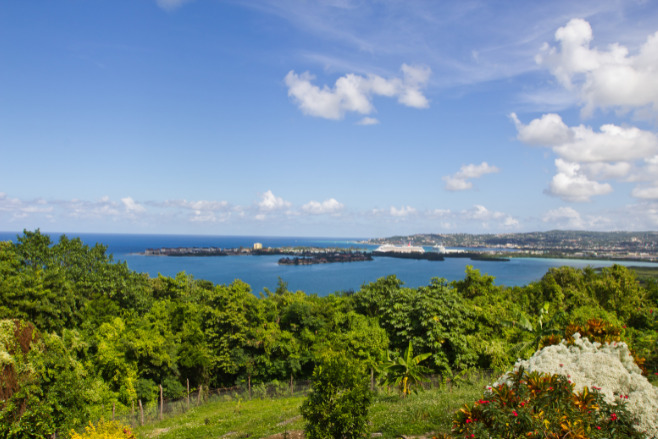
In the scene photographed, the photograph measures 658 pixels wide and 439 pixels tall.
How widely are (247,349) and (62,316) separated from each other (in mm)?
13327

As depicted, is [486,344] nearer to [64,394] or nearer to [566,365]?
[566,365]

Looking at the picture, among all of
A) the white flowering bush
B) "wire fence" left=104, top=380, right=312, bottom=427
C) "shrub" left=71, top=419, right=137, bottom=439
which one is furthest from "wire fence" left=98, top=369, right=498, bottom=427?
"shrub" left=71, top=419, right=137, bottom=439

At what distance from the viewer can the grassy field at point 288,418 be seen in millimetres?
10516

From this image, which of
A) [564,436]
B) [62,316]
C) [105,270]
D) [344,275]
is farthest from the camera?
[344,275]

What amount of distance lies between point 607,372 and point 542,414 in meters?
3.14

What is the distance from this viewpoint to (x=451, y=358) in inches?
830

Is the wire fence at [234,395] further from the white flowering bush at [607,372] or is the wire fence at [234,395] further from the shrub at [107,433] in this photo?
the shrub at [107,433]

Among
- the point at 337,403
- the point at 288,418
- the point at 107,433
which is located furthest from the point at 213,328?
the point at 337,403

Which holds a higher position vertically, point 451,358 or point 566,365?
point 566,365

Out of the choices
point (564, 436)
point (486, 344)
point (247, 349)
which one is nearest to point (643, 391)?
point (564, 436)

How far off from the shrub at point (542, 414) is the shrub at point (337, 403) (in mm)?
3158

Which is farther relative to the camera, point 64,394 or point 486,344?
point 486,344

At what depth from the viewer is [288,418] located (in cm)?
1394

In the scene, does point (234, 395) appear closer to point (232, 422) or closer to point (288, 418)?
point (232, 422)
